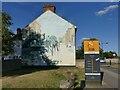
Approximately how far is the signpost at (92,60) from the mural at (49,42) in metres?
25.1

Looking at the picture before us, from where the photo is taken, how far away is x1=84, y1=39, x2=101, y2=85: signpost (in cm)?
1814

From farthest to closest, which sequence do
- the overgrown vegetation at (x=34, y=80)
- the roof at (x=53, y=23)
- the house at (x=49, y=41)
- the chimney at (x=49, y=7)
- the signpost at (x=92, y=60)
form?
the chimney at (x=49, y=7) → the roof at (x=53, y=23) → the house at (x=49, y=41) → the signpost at (x=92, y=60) → the overgrown vegetation at (x=34, y=80)

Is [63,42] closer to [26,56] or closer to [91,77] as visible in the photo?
[26,56]

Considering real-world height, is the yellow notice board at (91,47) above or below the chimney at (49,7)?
below

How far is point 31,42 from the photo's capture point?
1791 inches

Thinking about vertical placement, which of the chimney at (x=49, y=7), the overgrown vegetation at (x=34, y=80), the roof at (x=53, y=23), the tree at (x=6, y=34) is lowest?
the overgrown vegetation at (x=34, y=80)

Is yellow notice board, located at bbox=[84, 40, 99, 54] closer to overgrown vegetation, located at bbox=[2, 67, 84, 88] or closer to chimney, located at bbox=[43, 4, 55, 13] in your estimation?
overgrown vegetation, located at bbox=[2, 67, 84, 88]

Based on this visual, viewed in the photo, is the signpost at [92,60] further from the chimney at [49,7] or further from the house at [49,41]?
the chimney at [49,7]

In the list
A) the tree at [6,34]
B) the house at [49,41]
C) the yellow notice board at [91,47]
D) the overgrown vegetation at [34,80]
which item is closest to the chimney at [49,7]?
the house at [49,41]

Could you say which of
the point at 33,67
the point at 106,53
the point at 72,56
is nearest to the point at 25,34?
the point at 33,67

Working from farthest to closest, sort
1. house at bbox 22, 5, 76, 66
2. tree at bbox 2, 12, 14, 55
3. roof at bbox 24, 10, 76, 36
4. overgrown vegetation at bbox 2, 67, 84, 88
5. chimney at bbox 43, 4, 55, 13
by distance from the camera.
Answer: chimney at bbox 43, 4, 55, 13, roof at bbox 24, 10, 76, 36, house at bbox 22, 5, 76, 66, tree at bbox 2, 12, 14, 55, overgrown vegetation at bbox 2, 67, 84, 88

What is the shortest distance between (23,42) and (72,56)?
8737 mm

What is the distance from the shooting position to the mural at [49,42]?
43844mm

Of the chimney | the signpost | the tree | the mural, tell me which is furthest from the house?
the signpost
